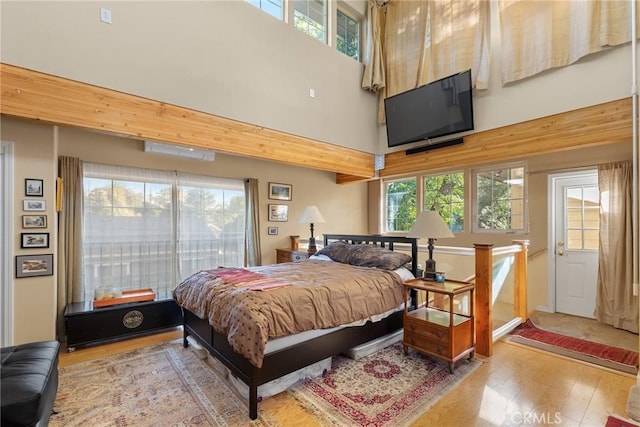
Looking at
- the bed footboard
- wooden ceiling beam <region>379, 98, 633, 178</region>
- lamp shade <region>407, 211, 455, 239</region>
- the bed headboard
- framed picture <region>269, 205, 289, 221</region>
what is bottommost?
the bed footboard

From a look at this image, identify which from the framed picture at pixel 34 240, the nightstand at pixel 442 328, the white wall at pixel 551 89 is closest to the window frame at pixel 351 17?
the white wall at pixel 551 89

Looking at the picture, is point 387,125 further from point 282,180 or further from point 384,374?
point 384,374

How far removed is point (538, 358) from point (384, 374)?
1.54 metres

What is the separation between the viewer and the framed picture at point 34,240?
2.76 meters

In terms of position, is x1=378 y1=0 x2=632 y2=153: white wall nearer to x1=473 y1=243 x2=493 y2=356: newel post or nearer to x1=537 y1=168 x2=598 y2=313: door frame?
x1=537 y1=168 x2=598 y2=313: door frame

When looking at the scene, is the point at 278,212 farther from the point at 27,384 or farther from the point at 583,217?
the point at 583,217

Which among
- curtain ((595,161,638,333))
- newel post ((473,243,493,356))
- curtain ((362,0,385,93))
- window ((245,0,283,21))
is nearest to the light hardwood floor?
newel post ((473,243,493,356))

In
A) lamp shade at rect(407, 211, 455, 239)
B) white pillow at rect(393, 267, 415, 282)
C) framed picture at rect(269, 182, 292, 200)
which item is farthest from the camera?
framed picture at rect(269, 182, 292, 200)

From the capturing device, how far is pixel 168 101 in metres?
3.23

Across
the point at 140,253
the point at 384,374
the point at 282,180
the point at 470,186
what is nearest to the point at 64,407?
the point at 140,253

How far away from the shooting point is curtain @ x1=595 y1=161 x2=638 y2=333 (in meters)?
3.50

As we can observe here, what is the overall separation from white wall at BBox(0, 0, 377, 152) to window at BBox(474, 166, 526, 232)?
212cm

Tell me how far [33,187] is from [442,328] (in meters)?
3.94

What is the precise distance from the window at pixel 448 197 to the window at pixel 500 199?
26cm
